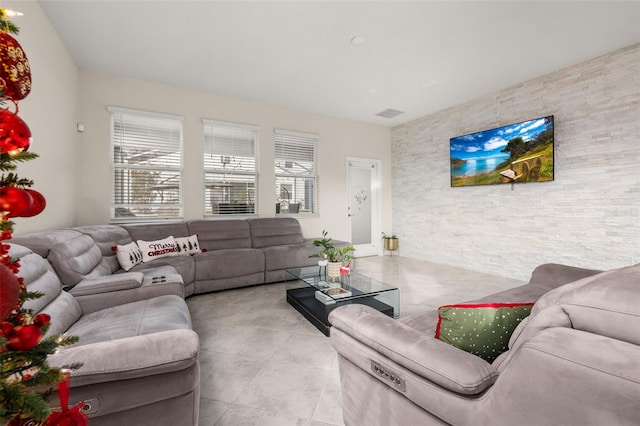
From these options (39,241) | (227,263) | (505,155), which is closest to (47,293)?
(39,241)

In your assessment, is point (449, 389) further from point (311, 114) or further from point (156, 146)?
point (311, 114)

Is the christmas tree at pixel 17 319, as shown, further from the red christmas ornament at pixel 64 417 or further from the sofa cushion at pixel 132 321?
the sofa cushion at pixel 132 321

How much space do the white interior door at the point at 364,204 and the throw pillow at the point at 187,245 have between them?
3077 millimetres

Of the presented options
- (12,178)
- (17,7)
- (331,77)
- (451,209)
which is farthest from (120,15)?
(451,209)

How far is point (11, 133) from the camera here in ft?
2.08

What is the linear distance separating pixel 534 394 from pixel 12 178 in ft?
4.42

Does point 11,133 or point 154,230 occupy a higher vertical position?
point 11,133

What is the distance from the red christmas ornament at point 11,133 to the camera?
0.63 m

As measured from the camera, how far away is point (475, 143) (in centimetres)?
449

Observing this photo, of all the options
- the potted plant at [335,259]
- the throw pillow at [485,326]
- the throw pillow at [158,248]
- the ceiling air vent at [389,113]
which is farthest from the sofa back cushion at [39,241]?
the ceiling air vent at [389,113]

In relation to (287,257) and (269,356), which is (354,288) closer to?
(269,356)

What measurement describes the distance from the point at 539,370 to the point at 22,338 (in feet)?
3.76

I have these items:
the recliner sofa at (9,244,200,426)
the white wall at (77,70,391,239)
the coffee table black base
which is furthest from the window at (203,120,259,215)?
the recliner sofa at (9,244,200,426)

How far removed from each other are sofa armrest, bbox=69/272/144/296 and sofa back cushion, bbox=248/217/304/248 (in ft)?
7.49
